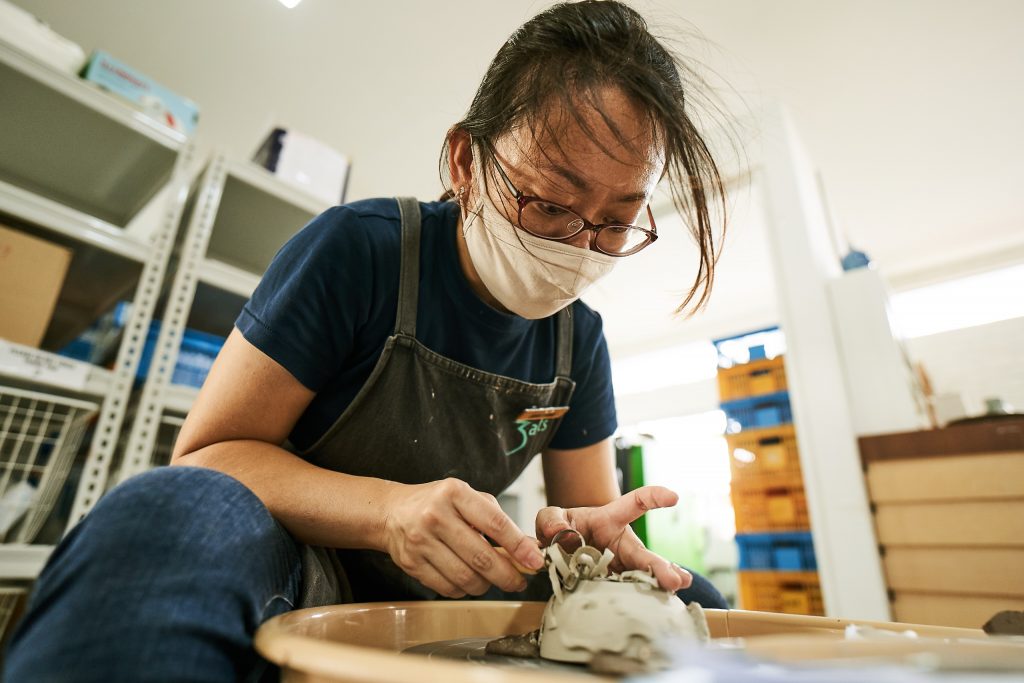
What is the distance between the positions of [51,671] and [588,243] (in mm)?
640

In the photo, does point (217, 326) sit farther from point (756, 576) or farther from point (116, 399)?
point (756, 576)

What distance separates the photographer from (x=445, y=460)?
80cm

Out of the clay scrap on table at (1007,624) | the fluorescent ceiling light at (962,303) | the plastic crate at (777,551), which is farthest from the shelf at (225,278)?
the fluorescent ceiling light at (962,303)

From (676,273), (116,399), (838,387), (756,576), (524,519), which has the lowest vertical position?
(756,576)

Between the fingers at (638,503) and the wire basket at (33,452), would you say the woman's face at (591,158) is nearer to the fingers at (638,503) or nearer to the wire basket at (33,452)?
the fingers at (638,503)

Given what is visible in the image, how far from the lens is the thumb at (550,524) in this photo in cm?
60

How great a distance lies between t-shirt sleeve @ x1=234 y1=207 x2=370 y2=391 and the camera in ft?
2.14

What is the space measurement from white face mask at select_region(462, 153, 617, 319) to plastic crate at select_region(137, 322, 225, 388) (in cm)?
93

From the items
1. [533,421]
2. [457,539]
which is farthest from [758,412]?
[457,539]

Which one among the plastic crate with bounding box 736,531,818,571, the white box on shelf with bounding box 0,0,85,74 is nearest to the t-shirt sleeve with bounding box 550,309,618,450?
the white box on shelf with bounding box 0,0,85,74

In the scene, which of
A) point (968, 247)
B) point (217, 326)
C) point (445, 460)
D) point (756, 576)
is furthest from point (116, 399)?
point (968, 247)

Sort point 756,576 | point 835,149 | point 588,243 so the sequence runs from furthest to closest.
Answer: point 835,149, point 756,576, point 588,243

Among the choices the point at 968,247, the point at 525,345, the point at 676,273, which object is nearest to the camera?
the point at 525,345

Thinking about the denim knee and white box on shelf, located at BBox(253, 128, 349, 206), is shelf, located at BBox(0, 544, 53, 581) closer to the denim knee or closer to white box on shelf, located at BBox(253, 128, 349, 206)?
the denim knee
